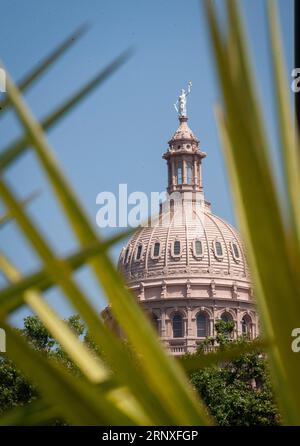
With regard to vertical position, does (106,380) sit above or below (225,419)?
below

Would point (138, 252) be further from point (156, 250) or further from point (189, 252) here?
point (189, 252)

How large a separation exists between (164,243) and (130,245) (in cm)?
317

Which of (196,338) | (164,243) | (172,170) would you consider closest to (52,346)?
(196,338)

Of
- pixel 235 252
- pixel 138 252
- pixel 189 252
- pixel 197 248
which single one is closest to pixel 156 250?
pixel 138 252

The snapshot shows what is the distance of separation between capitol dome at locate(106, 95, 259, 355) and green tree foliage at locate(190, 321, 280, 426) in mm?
38521

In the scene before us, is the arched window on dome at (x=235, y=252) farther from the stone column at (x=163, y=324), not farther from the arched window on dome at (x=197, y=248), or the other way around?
the stone column at (x=163, y=324)

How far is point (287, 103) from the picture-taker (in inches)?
31.4

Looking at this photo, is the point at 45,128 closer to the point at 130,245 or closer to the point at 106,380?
the point at 106,380

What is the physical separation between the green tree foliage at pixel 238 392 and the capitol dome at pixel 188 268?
1517 inches

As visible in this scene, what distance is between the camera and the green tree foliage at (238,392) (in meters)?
30.7

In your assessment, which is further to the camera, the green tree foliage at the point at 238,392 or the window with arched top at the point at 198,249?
the window with arched top at the point at 198,249

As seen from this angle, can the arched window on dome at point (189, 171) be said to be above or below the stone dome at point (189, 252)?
above

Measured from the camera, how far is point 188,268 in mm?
78688

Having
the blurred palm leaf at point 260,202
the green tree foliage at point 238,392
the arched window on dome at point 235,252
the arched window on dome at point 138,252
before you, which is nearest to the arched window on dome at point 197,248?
the arched window on dome at point 235,252
